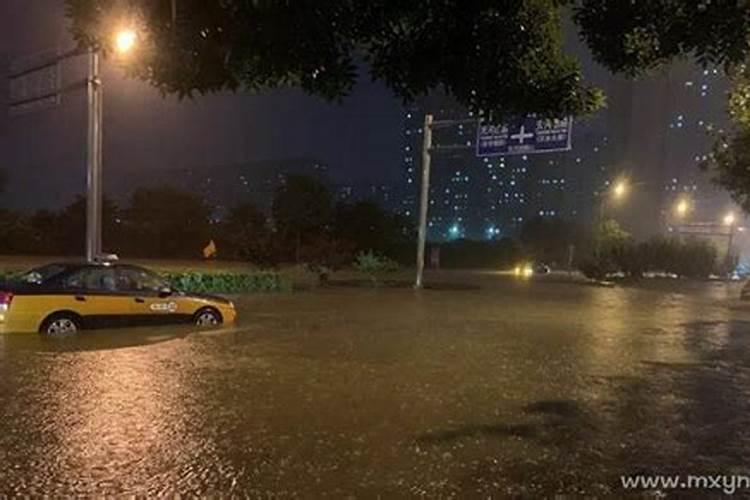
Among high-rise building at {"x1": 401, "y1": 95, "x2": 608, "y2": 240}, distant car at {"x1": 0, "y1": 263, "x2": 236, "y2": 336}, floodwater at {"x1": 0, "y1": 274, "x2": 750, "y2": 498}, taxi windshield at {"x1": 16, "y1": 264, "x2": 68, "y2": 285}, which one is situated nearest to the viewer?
floodwater at {"x1": 0, "y1": 274, "x2": 750, "y2": 498}

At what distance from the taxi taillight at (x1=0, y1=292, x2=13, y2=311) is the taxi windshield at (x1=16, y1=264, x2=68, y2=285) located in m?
0.43

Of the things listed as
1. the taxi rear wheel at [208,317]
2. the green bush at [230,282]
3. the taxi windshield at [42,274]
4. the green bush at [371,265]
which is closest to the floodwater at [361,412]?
the taxi rear wheel at [208,317]

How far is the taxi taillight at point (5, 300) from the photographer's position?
13.4 metres

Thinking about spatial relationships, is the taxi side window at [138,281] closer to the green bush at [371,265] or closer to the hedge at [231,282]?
the hedge at [231,282]

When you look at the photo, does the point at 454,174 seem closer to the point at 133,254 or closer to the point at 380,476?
the point at 133,254

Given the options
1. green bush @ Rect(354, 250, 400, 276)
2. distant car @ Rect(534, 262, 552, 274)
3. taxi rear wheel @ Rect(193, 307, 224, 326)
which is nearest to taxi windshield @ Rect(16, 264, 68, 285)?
taxi rear wheel @ Rect(193, 307, 224, 326)

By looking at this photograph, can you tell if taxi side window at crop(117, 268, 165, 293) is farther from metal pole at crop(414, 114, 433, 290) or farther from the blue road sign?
metal pole at crop(414, 114, 433, 290)

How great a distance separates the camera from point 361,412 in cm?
863

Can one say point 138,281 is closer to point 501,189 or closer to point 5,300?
point 5,300

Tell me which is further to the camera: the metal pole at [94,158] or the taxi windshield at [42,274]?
the metal pole at [94,158]

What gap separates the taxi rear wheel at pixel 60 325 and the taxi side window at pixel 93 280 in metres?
0.53

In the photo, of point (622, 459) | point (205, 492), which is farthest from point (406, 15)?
point (622, 459)

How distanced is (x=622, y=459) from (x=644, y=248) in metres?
57.1

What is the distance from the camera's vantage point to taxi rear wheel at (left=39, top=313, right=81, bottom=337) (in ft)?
45.8
